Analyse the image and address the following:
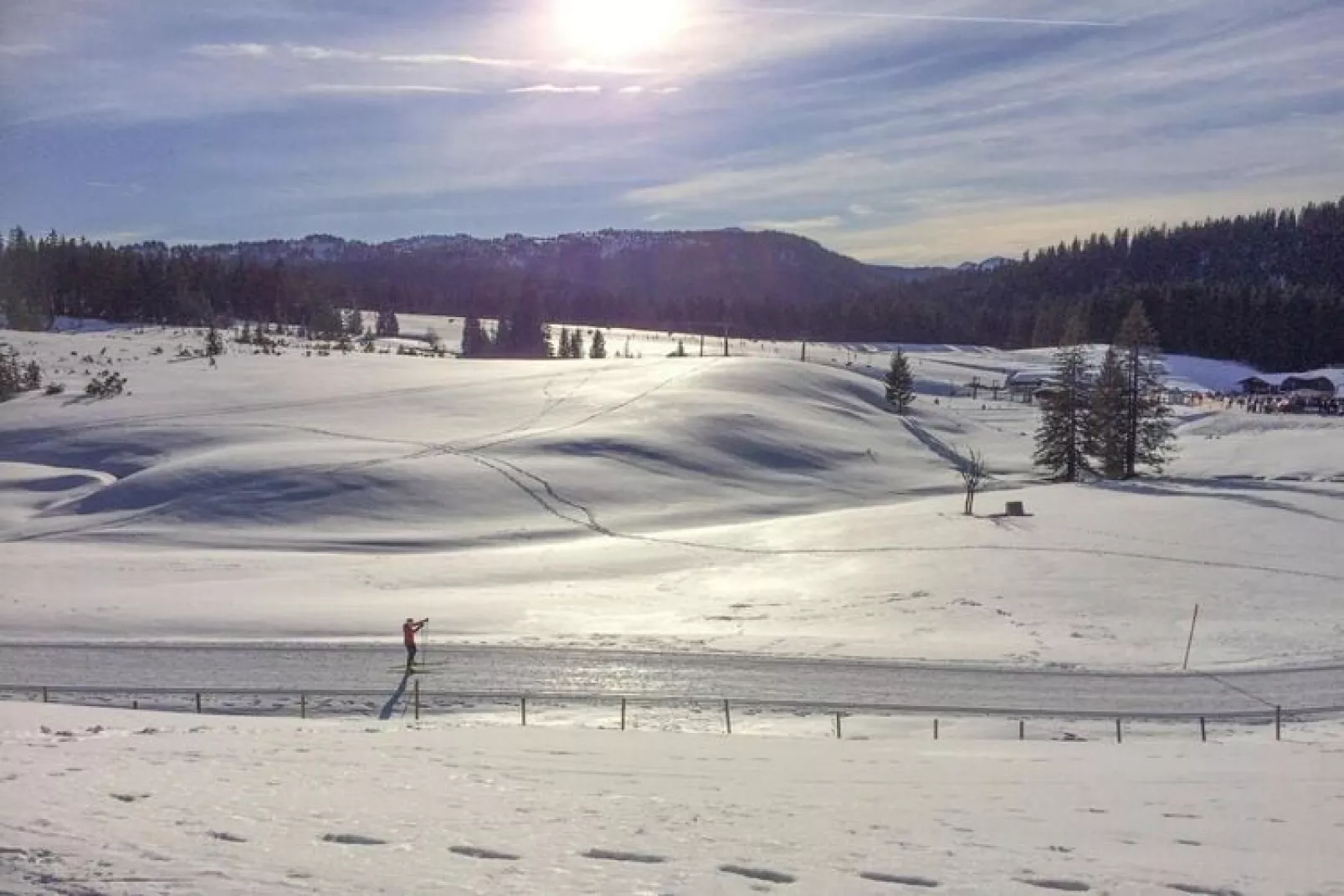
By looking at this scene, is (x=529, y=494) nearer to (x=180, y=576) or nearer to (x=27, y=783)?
(x=180, y=576)

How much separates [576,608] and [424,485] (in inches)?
712

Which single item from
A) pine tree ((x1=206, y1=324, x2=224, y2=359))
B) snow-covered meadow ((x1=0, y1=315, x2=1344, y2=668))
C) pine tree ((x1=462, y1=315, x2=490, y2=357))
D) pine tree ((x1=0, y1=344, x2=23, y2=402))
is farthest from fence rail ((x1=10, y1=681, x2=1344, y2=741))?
pine tree ((x1=462, y1=315, x2=490, y2=357))

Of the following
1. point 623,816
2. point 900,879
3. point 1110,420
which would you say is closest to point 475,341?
point 1110,420

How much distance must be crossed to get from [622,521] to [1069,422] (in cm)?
2545

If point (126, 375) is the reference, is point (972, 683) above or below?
below

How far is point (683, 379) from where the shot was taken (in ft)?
237

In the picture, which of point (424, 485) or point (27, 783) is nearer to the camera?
point (27, 783)

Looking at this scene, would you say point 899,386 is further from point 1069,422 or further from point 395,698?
point 395,698

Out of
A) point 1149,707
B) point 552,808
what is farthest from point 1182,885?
point 1149,707

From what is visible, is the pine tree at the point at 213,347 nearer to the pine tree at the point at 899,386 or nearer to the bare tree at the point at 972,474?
the pine tree at the point at 899,386

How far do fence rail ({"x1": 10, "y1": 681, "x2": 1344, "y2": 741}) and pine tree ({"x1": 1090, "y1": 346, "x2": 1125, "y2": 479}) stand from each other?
35293mm

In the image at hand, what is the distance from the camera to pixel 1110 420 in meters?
Answer: 55.5

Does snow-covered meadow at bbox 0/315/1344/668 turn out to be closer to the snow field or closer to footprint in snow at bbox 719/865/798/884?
the snow field

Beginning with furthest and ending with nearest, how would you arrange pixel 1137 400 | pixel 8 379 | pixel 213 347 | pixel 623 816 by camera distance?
pixel 213 347
pixel 8 379
pixel 1137 400
pixel 623 816
